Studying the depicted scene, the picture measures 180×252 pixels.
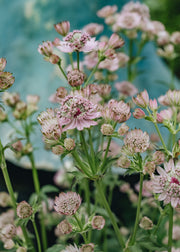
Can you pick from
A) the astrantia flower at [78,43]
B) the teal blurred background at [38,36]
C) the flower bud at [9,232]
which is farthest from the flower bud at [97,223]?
the teal blurred background at [38,36]

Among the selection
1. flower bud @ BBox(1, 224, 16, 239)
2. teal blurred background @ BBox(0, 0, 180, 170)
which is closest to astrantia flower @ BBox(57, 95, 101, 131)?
flower bud @ BBox(1, 224, 16, 239)

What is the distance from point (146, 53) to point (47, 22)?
1.56ft

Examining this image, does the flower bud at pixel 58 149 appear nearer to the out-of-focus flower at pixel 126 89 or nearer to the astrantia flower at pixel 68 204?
the astrantia flower at pixel 68 204

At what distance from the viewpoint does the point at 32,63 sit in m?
1.49

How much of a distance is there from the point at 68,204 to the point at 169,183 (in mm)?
164

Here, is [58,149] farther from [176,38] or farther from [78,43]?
[176,38]

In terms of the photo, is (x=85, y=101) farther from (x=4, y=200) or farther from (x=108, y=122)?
(x=4, y=200)

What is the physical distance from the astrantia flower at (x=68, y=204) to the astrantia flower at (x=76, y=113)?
0.12 metres

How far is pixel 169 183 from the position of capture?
524 millimetres

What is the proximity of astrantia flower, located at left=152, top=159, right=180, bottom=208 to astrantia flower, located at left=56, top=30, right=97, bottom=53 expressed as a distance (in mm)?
244

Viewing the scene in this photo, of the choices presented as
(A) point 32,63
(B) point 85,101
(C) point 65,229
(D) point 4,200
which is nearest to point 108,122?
(B) point 85,101

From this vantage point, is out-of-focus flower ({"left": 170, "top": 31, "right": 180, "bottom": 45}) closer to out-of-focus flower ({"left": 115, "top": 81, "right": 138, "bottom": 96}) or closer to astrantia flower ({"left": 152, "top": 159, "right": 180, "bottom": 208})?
out-of-focus flower ({"left": 115, "top": 81, "right": 138, "bottom": 96})

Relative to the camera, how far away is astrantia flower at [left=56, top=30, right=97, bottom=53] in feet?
1.95

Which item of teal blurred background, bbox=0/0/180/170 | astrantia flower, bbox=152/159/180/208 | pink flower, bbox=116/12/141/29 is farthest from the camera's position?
teal blurred background, bbox=0/0/180/170
